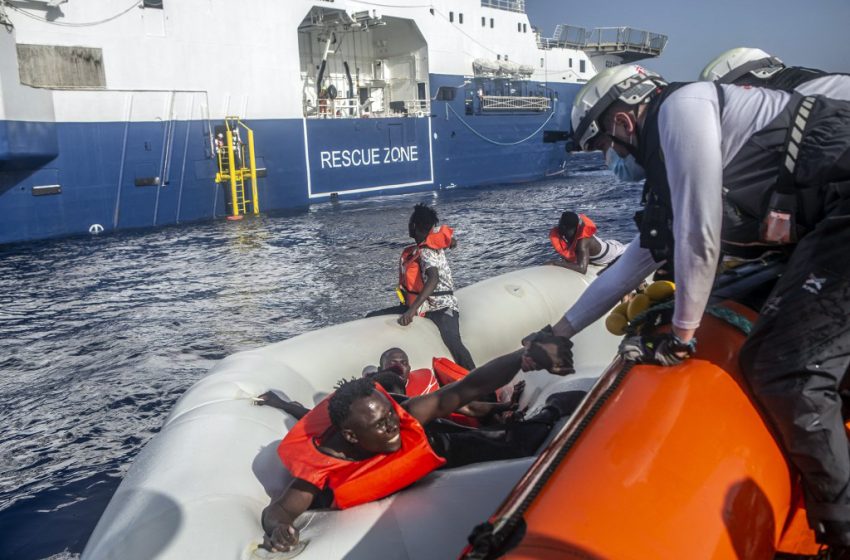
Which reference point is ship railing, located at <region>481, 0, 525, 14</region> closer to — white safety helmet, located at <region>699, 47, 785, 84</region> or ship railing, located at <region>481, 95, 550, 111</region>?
ship railing, located at <region>481, 95, 550, 111</region>

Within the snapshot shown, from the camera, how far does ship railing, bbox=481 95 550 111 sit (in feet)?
78.3

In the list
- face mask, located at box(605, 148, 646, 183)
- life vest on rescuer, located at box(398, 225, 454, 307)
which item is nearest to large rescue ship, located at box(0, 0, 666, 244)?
life vest on rescuer, located at box(398, 225, 454, 307)

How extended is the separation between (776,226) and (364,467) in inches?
66.9

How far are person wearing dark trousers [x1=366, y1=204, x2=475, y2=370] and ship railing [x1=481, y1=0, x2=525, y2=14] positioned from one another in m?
21.2

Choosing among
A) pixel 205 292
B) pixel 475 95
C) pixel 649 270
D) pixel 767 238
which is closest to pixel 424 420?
pixel 649 270

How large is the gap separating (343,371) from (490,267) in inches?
270

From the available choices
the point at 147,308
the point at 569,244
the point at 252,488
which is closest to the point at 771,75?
the point at 252,488

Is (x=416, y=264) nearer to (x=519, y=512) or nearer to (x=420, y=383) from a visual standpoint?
(x=420, y=383)

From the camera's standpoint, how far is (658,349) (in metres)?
2.25

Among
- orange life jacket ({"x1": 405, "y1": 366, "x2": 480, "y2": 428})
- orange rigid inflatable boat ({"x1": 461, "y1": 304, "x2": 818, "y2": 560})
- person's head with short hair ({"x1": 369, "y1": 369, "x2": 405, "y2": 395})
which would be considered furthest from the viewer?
orange life jacket ({"x1": 405, "y1": 366, "x2": 480, "y2": 428})

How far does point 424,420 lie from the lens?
3111 millimetres

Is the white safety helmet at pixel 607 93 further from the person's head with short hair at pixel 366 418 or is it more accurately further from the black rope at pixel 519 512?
the person's head with short hair at pixel 366 418

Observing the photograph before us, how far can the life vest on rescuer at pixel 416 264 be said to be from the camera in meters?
5.49

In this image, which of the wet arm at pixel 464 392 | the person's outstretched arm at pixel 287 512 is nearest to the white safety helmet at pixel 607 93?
the wet arm at pixel 464 392
